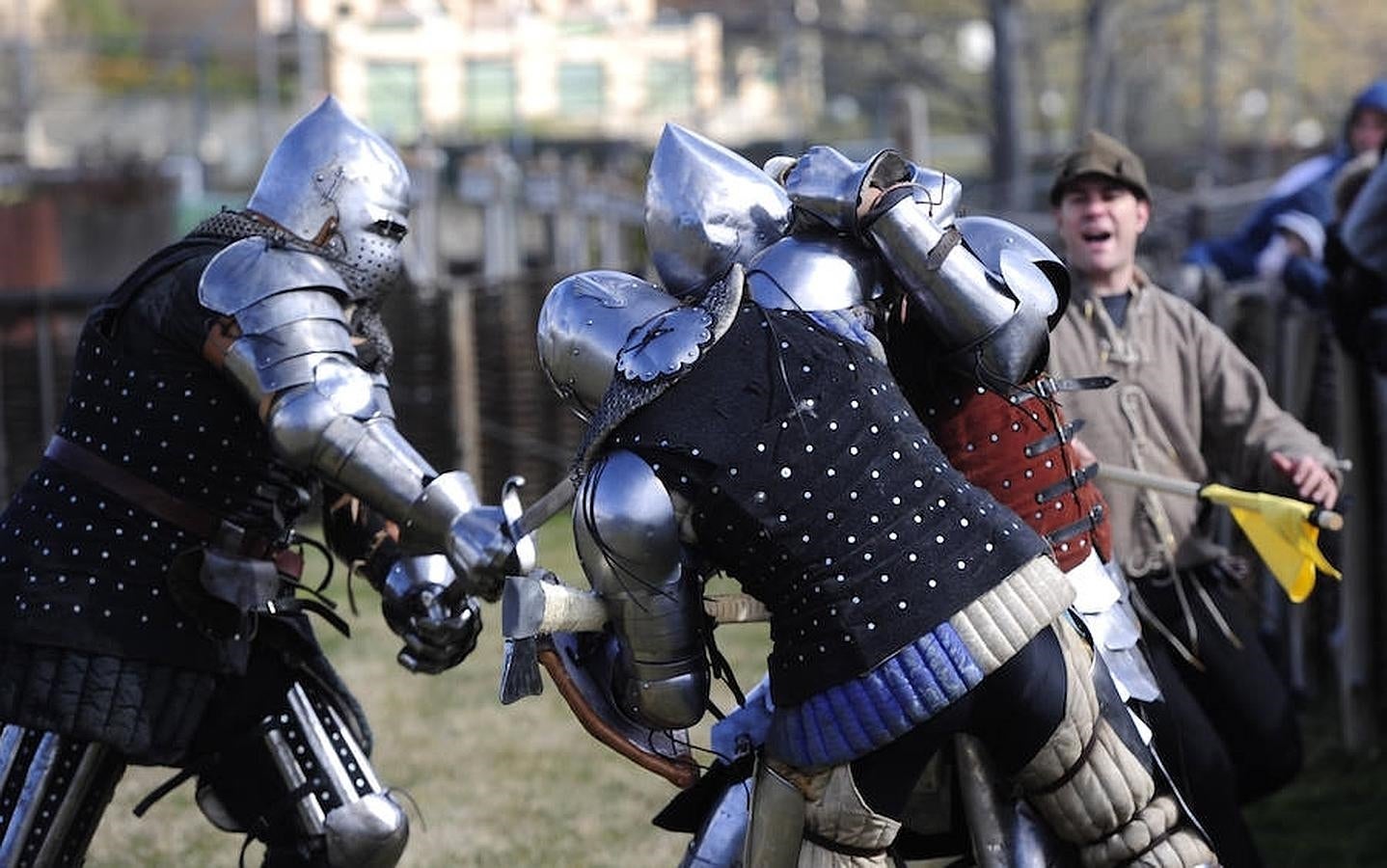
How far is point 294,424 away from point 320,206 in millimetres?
556

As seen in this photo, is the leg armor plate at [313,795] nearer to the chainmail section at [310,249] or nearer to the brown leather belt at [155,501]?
the brown leather belt at [155,501]

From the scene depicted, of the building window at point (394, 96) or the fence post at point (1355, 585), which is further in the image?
the building window at point (394, 96)

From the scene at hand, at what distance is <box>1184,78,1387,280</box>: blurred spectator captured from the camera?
292 inches

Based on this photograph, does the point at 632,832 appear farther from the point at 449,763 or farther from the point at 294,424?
the point at 294,424

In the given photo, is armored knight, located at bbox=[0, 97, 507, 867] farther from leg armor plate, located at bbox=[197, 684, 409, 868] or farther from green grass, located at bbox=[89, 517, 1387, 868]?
green grass, located at bbox=[89, 517, 1387, 868]

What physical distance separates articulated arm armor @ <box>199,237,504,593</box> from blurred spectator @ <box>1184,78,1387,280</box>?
437cm

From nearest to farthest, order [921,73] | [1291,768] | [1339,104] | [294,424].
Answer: [294,424], [1291,768], [921,73], [1339,104]

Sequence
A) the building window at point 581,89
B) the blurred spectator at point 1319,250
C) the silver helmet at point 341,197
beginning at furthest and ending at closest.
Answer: the building window at point 581,89 < the blurred spectator at point 1319,250 < the silver helmet at point 341,197

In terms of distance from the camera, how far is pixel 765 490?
125 inches

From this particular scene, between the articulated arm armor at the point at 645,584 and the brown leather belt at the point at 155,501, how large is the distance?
105 cm

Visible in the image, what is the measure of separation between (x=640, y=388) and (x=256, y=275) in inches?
41.8

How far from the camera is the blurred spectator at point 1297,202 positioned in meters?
7.42

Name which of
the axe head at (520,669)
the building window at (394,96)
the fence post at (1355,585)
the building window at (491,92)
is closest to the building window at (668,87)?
the building window at (491,92)

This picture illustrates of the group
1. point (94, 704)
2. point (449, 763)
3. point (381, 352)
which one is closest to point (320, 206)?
point (381, 352)
